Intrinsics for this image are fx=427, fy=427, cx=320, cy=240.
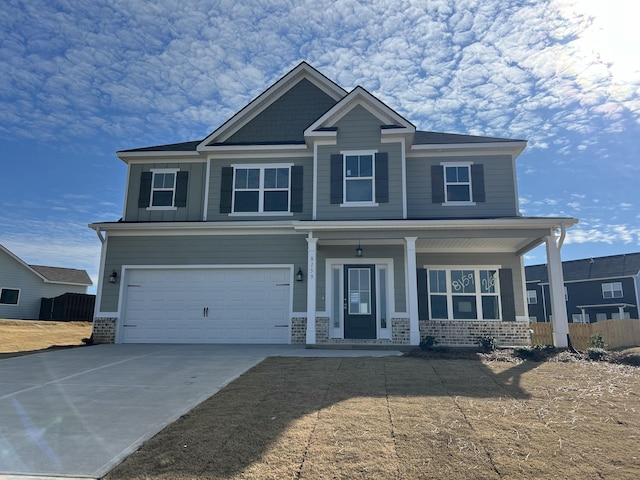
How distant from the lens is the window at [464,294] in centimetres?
1283

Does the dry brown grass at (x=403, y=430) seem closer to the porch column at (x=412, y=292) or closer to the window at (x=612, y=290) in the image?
the porch column at (x=412, y=292)

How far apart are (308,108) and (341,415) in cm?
1147

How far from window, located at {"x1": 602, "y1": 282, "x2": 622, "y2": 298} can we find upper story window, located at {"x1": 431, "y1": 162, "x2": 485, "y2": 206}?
96.9 feet

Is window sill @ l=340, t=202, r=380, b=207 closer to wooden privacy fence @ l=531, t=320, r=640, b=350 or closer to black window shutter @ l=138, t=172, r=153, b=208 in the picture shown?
black window shutter @ l=138, t=172, r=153, b=208

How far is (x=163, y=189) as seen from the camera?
13.9 meters

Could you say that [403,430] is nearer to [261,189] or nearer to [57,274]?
[261,189]

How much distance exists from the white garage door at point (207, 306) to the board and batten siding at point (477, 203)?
4.60 m

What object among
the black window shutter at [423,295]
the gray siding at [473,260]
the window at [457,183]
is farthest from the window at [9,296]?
the window at [457,183]

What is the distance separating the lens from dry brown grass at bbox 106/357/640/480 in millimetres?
3744

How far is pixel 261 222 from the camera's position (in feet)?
41.3

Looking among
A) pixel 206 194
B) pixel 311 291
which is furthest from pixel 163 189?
pixel 311 291

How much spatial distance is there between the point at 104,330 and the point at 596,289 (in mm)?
37929

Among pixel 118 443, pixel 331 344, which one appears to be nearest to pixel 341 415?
pixel 118 443

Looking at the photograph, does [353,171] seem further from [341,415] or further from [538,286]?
[538,286]
